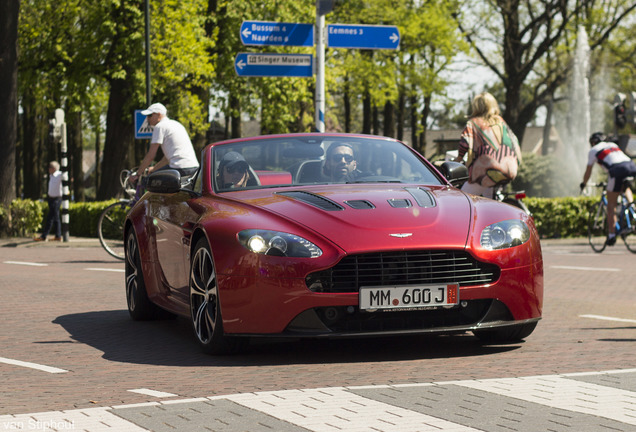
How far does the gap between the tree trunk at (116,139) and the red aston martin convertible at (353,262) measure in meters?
23.8

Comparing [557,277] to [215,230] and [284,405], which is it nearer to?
[215,230]

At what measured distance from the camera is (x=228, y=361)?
634 cm

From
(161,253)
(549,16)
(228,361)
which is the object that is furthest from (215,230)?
(549,16)

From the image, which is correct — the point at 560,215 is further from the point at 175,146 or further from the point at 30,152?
the point at 30,152

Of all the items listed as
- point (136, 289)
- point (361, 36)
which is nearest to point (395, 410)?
point (136, 289)

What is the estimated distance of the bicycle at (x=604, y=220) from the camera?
Answer: 716 inches

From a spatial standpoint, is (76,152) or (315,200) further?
(76,152)

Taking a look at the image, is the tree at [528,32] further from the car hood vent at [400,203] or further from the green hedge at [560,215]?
the car hood vent at [400,203]

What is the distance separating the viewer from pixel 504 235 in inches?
254

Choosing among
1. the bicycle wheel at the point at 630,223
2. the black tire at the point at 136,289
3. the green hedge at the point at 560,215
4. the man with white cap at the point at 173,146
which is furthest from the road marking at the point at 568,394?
the green hedge at the point at 560,215

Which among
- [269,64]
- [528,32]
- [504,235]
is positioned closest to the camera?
[504,235]

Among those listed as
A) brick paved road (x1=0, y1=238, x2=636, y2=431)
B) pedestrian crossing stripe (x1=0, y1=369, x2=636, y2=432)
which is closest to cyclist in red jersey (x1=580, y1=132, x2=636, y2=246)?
brick paved road (x1=0, y1=238, x2=636, y2=431)

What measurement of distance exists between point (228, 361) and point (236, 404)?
5.04 ft

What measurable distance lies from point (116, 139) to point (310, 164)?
24.2m
